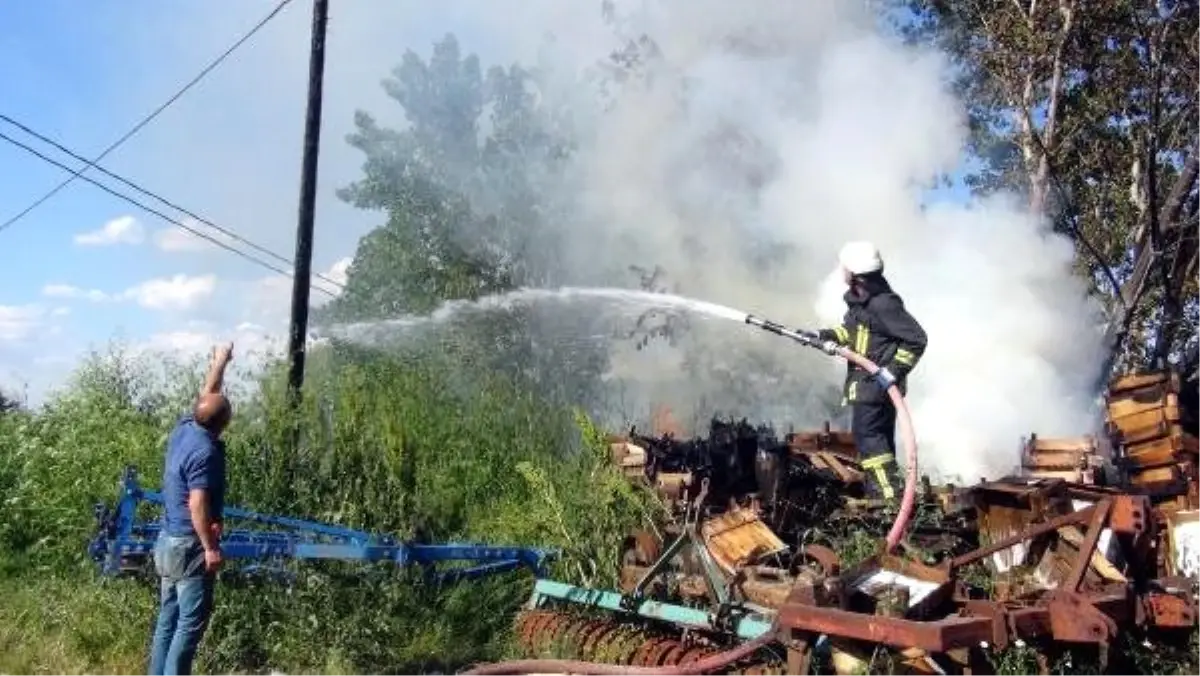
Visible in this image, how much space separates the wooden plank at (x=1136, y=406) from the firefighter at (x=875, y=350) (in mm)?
2624

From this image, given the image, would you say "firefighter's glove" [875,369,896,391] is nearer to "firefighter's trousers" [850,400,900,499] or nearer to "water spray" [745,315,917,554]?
"water spray" [745,315,917,554]

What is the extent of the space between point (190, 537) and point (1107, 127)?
14906mm

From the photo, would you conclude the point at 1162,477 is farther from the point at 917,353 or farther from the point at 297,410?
the point at 297,410

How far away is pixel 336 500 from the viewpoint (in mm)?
7746

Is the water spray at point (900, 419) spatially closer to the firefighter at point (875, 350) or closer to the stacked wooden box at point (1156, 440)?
the firefighter at point (875, 350)

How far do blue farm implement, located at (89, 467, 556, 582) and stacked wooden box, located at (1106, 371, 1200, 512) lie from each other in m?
4.38

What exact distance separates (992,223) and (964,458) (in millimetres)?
3156

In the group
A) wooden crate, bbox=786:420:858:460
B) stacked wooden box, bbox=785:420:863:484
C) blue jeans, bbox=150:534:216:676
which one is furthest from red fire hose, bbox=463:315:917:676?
wooden crate, bbox=786:420:858:460

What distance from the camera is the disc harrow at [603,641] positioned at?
564 centimetres

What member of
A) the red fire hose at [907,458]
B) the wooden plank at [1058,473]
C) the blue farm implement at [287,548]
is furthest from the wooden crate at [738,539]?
the wooden plank at [1058,473]

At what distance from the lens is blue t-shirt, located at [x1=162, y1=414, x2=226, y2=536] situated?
527cm

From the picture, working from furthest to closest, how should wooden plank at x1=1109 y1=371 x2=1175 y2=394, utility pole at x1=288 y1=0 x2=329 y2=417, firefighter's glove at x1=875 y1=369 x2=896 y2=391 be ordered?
utility pole at x1=288 y1=0 x2=329 y2=417
wooden plank at x1=1109 y1=371 x2=1175 y2=394
firefighter's glove at x1=875 y1=369 x2=896 y2=391

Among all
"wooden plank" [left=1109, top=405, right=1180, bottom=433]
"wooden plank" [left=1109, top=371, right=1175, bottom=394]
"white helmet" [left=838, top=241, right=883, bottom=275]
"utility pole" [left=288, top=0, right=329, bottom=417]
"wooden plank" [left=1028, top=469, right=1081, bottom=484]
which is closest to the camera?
"white helmet" [left=838, top=241, right=883, bottom=275]

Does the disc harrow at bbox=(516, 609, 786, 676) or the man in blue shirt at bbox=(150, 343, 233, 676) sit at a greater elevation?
the man in blue shirt at bbox=(150, 343, 233, 676)
